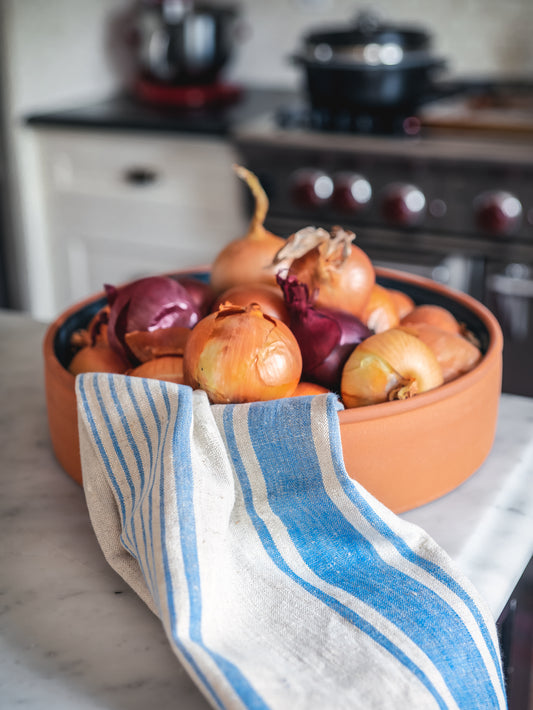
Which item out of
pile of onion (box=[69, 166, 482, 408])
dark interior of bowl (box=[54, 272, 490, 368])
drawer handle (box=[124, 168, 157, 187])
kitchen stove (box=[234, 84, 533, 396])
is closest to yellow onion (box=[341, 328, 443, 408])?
pile of onion (box=[69, 166, 482, 408])

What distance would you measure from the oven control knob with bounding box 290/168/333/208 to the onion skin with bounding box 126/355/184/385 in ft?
3.34

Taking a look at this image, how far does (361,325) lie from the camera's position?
61 cm

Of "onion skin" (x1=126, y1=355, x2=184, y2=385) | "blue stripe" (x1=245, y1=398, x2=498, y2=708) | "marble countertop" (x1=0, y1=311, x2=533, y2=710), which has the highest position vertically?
"onion skin" (x1=126, y1=355, x2=184, y2=385)

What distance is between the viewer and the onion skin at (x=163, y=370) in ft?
1.88

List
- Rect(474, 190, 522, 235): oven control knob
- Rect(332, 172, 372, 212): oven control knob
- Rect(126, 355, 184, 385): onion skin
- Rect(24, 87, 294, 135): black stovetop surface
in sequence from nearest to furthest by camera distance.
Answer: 1. Rect(126, 355, 184, 385): onion skin
2. Rect(474, 190, 522, 235): oven control knob
3. Rect(332, 172, 372, 212): oven control knob
4. Rect(24, 87, 294, 135): black stovetop surface

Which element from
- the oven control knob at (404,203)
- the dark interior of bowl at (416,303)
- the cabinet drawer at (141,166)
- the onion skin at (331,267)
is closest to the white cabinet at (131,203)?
the cabinet drawer at (141,166)

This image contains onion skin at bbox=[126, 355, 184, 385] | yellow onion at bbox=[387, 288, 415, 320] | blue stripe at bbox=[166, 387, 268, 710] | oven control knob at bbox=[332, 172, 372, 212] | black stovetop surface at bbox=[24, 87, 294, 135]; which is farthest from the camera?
black stovetop surface at bbox=[24, 87, 294, 135]

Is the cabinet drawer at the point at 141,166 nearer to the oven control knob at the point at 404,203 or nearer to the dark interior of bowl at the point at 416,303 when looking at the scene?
the oven control knob at the point at 404,203

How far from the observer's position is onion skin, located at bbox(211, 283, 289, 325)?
1.94ft

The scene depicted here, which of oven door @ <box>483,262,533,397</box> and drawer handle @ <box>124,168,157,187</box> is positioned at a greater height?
drawer handle @ <box>124,168,157,187</box>

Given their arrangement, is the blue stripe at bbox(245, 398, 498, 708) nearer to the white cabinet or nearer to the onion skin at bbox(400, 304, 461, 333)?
the onion skin at bbox(400, 304, 461, 333)

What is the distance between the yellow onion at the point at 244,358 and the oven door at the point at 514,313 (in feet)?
3.18

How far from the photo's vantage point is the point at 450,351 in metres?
0.60

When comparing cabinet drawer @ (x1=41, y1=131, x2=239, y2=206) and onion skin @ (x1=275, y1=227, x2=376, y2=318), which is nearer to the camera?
onion skin @ (x1=275, y1=227, x2=376, y2=318)
